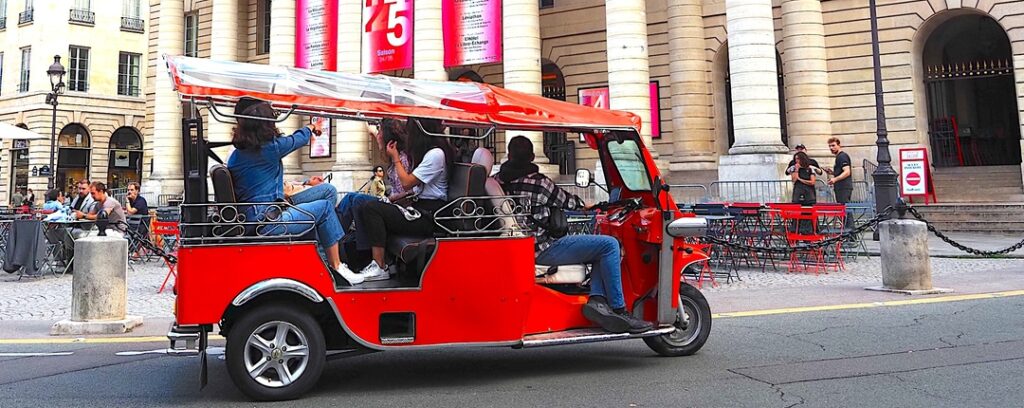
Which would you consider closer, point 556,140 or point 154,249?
point 154,249

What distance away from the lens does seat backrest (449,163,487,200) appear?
5020 millimetres

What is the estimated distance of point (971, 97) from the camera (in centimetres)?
2589

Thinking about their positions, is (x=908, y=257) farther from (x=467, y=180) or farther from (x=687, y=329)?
(x=467, y=180)

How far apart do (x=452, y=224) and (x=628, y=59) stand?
1711 cm

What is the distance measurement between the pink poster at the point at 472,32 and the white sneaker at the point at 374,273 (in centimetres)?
1812

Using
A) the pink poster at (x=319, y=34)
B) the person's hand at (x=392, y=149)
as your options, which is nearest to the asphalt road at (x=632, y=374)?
the person's hand at (x=392, y=149)

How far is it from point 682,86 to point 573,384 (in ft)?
69.6

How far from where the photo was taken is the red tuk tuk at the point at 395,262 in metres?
4.53

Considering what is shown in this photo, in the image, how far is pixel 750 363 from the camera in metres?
5.55

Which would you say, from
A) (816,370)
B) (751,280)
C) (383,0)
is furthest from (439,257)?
(383,0)

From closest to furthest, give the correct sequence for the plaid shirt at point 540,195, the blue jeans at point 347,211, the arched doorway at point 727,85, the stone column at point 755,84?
the blue jeans at point 347,211 < the plaid shirt at point 540,195 < the stone column at point 755,84 < the arched doorway at point 727,85

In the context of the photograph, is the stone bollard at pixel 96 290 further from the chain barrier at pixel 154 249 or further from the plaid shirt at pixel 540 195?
the plaid shirt at pixel 540 195

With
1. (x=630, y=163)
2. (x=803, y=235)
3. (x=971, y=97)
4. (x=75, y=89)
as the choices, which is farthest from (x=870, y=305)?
(x=75, y=89)

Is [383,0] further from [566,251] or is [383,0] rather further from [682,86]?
[566,251]
